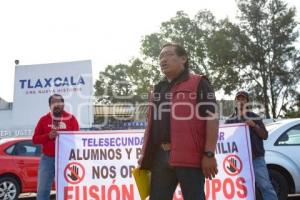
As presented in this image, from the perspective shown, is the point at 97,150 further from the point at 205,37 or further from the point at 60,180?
the point at 205,37

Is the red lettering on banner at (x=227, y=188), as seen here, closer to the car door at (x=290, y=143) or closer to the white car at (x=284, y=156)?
the white car at (x=284, y=156)

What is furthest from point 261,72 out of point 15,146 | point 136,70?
point 15,146

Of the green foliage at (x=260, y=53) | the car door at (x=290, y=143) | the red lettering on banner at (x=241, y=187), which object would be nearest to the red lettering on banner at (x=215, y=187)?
the red lettering on banner at (x=241, y=187)

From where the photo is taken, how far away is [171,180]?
3947 mm

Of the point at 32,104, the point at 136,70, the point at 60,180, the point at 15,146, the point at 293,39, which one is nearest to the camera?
the point at 60,180

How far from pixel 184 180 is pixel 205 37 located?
46680mm

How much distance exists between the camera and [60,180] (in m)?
6.75

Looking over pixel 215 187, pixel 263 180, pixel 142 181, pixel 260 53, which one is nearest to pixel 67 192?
pixel 215 187

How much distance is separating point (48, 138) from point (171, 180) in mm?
3079

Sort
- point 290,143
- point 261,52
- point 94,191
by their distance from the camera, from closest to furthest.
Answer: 1. point 94,191
2. point 290,143
3. point 261,52

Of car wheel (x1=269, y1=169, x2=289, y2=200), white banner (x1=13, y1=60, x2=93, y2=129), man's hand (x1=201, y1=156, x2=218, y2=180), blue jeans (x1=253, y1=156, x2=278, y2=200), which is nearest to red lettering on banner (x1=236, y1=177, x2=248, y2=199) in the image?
blue jeans (x1=253, y1=156, x2=278, y2=200)

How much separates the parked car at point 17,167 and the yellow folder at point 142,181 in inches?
241

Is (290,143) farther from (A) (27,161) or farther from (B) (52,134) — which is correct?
(A) (27,161)

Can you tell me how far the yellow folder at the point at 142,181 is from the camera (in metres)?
4.21
